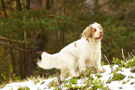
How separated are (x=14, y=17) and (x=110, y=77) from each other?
6.50 m

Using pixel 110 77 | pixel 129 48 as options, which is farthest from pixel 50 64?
pixel 129 48

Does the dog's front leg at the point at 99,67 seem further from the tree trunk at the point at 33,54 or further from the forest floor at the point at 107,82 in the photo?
the tree trunk at the point at 33,54

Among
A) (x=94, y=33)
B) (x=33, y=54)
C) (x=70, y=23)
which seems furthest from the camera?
(x=33, y=54)

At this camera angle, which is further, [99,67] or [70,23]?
[70,23]

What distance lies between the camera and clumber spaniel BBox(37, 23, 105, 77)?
4.77 m

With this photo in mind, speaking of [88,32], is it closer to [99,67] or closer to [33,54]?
[99,67]

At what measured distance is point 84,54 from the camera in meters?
4.80

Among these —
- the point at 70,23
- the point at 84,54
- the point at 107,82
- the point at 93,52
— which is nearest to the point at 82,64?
the point at 84,54

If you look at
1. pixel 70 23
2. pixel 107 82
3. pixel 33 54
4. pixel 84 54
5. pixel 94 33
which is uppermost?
pixel 70 23

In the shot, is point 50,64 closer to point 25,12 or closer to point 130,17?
point 25,12

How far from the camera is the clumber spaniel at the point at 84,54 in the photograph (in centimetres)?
477

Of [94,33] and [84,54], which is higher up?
[94,33]

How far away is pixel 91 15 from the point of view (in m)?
10.3

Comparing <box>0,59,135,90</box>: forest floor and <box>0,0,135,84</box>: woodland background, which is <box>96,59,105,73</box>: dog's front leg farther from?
<box>0,0,135,84</box>: woodland background
